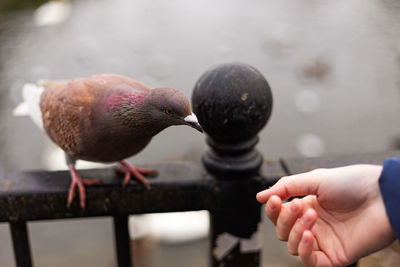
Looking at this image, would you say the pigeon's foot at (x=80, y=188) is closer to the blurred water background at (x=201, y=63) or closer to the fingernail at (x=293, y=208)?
the fingernail at (x=293, y=208)

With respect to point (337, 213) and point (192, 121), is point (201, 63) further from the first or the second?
point (337, 213)

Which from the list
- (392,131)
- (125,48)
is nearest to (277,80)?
(392,131)

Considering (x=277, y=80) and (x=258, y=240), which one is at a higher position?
(x=258, y=240)

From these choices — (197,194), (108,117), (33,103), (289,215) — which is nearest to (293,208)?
(289,215)

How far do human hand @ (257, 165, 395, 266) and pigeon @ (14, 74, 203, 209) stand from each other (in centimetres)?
47

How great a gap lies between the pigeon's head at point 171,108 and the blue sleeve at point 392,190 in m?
0.63

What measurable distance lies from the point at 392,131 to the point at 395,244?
180 inches

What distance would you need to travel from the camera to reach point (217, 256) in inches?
65.3

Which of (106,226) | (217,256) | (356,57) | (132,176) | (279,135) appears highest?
(132,176)

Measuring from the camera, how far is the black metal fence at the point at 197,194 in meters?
1.54

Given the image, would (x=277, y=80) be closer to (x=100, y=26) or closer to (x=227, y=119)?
(x=100, y=26)

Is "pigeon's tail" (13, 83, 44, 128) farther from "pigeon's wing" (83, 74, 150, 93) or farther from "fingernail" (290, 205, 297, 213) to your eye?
"fingernail" (290, 205, 297, 213)

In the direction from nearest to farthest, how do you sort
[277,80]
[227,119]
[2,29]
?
[227,119]
[277,80]
[2,29]

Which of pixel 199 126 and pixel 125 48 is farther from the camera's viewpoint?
pixel 125 48
